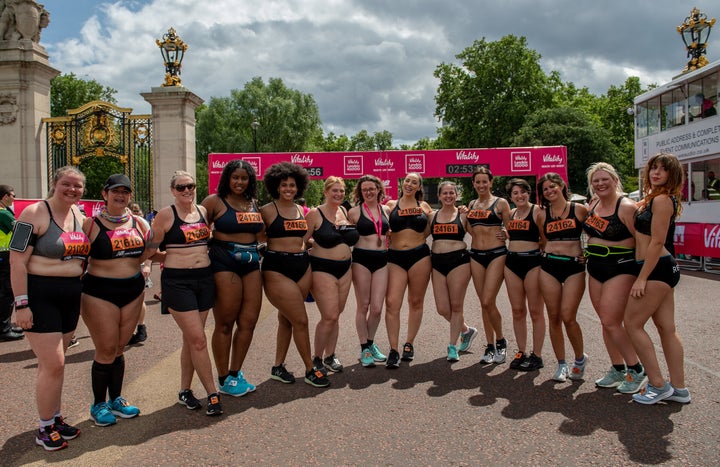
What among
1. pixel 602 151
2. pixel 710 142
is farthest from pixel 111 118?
pixel 602 151

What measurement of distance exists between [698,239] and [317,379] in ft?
48.0

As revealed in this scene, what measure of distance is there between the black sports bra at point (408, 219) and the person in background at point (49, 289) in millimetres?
3117

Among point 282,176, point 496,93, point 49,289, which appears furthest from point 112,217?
point 496,93

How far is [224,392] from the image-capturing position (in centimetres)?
482

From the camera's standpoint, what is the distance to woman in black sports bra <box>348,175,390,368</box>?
581 cm

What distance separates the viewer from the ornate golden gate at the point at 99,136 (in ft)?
61.3

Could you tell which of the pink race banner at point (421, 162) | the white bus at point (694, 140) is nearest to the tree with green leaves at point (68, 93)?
the pink race banner at point (421, 162)

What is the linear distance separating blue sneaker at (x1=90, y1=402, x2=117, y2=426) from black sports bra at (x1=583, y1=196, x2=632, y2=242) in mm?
4265

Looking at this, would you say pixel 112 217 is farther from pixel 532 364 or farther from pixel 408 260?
pixel 532 364

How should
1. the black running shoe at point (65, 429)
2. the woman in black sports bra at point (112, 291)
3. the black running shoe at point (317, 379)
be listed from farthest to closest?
the black running shoe at point (317, 379), the woman in black sports bra at point (112, 291), the black running shoe at point (65, 429)

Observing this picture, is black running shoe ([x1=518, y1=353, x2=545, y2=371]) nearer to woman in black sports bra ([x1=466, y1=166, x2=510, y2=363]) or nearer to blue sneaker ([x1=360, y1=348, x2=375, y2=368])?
woman in black sports bra ([x1=466, y1=166, x2=510, y2=363])

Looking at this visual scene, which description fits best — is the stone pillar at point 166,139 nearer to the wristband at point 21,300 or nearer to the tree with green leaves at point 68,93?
the wristband at point 21,300

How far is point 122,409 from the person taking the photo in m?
4.27

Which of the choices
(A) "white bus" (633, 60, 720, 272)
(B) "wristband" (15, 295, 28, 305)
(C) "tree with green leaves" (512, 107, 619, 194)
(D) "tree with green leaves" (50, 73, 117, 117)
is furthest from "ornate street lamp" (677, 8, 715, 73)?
(D) "tree with green leaves" (50, 73, 117, 117)
